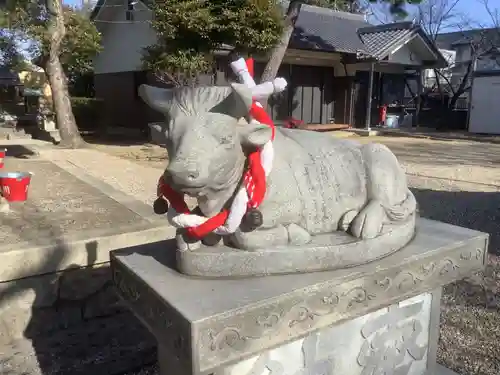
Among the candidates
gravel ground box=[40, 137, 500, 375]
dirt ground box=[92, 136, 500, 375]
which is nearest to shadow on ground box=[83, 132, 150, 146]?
dirt ground box=[92, 136, 500, 375]

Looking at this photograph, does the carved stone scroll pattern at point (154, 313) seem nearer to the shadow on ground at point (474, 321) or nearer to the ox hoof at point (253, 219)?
the ox hoof at point (253, 219)

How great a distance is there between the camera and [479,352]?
2.60 metres

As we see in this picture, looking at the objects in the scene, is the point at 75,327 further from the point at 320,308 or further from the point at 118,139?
the point at 118,139

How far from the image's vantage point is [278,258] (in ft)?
5.42

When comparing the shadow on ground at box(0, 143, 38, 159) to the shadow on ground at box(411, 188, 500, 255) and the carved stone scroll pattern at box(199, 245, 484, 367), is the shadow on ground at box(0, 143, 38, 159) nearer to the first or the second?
the shadow on ground at box(411, 188, 500, 255)

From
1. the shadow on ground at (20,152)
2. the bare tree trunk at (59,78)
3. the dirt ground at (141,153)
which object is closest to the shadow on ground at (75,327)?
the dirt ground at (141,153)

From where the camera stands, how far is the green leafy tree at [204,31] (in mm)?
8180

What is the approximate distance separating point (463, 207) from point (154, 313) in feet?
15.6

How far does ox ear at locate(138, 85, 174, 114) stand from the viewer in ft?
4.92

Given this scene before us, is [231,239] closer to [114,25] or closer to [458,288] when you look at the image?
[458,288]

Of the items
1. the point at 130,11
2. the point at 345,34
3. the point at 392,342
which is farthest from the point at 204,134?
the point at 345,34

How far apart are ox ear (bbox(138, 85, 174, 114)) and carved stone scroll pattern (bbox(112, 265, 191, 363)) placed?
2.05 ft

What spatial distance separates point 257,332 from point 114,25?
15095mm

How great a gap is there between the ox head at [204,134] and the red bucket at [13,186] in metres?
2.82
